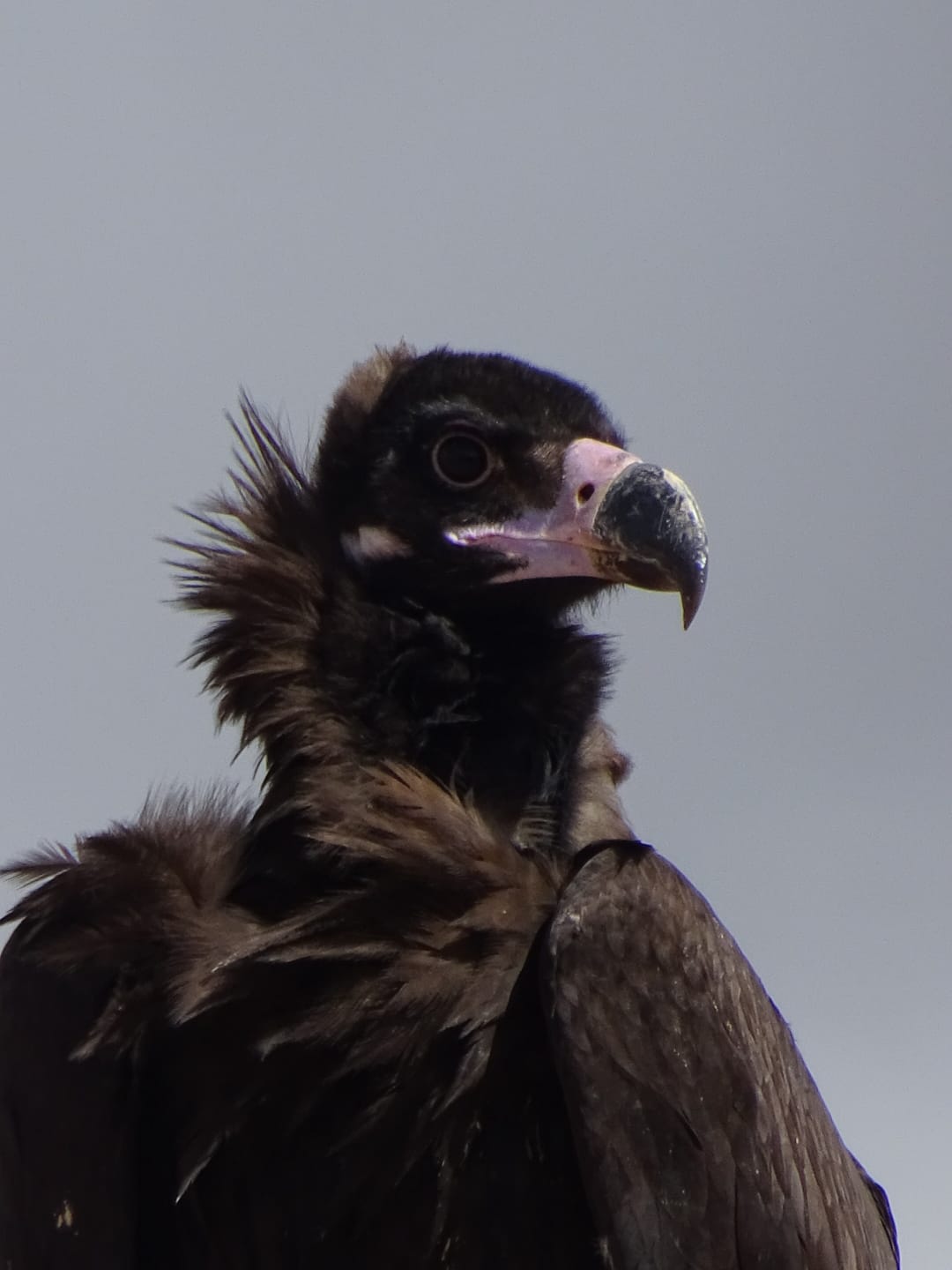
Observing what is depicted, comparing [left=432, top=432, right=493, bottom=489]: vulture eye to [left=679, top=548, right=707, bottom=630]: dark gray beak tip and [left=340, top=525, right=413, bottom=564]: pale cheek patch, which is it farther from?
[left=679, top=548, right=707, bottom=630]: dark gray beak tip

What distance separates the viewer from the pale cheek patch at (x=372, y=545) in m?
5.50

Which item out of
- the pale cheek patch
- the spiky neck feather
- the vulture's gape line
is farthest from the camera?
the pale cheek patch

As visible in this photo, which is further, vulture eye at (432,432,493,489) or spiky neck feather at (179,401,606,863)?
Result: vulture eye at (432,432,493,489)

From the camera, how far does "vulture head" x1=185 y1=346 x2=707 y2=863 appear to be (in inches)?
201

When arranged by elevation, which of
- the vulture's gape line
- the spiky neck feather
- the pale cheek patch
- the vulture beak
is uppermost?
the vulture beak

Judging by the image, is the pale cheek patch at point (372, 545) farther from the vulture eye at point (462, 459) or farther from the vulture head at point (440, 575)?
the vulture eye at point (462, 459)

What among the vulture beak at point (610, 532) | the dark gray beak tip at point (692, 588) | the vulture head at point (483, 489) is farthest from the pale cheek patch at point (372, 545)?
the dark gray beak tip at point (692, 588)

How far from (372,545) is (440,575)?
228mm

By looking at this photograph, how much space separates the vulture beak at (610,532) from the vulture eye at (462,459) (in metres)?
0.16

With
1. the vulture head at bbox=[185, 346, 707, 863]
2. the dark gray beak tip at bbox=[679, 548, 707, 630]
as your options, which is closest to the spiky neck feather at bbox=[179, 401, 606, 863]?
the vulture head at bbox=[185, 346, 707, 863]

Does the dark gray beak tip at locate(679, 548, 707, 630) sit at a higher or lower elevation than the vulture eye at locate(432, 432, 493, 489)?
lower

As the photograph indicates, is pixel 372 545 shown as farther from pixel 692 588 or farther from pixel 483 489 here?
pixel 692 588

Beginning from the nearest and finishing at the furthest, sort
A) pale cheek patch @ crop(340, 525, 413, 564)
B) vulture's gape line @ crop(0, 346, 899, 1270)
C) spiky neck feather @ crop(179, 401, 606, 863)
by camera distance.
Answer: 1. vulture's gape line @ crop(0, 346, 899, 1270)
2. spiky neck feather @ crop(179, 401, 606, 863)
3. pale cheek patch @ crop(340, 525, 413, 564)

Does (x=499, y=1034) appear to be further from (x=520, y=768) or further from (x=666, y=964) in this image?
(x=520, y=768)
